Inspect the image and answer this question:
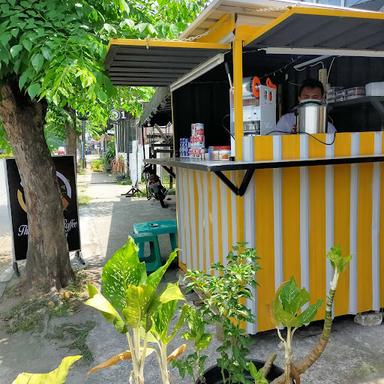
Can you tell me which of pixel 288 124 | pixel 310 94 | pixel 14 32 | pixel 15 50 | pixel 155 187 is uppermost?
pixel 14 32

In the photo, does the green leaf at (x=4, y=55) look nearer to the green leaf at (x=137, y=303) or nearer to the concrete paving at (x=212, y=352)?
the green leaf at (x=137, y=303)

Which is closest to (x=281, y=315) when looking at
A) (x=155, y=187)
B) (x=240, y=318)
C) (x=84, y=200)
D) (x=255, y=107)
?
(x=240, y=318)

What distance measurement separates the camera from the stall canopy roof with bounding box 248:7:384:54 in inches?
Answer: 95.6

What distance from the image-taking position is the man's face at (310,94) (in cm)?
339

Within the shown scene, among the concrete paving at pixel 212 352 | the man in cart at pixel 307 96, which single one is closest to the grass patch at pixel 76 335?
the concrete paving at pixel 212 352

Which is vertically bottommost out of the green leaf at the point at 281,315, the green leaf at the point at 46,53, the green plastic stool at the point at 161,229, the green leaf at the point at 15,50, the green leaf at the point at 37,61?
the green plastic stool at the point at 161,229

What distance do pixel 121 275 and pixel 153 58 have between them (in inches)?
89.5

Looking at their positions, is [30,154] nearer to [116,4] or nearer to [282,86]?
[116,4]

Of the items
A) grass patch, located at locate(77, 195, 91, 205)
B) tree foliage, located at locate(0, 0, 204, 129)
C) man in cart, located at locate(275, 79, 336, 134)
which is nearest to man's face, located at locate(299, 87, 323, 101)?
man in cart, located at locate(275, 79, 336, 134)

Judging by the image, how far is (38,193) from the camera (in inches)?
171

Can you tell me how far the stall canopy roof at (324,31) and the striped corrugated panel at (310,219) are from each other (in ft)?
2.27

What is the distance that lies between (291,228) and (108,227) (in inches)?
223

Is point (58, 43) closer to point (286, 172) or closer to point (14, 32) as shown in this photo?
point (14, 32)

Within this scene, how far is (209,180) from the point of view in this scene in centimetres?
376
